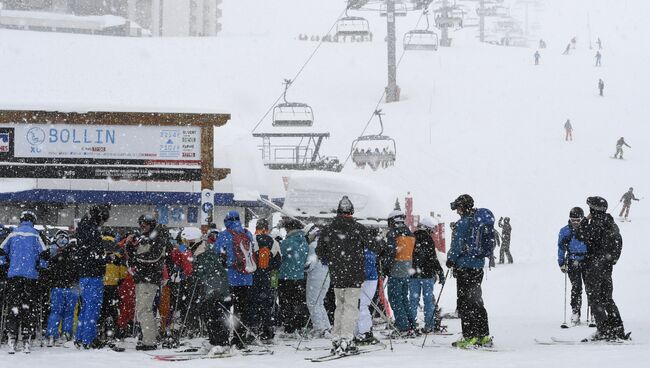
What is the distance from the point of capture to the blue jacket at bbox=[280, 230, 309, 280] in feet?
35.7

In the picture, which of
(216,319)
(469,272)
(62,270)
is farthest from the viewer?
(62,270)

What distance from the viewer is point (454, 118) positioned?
157 ft

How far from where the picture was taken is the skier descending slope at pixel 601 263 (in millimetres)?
9406

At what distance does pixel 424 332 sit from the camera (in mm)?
10984

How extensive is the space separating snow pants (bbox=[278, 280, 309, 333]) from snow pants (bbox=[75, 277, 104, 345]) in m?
2.61

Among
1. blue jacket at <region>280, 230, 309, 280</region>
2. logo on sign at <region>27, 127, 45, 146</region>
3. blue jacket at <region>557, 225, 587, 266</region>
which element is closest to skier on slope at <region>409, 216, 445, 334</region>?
blue jacket at <region>280, 230, 309, 280</region>

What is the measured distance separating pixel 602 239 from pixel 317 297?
12.5 ft

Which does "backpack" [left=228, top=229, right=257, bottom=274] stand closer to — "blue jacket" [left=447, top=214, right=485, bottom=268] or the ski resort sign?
"blue jacket" [left=447, top=214, right=485, bottom=268]

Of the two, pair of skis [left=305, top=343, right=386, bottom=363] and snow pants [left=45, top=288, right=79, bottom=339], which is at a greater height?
snow pants [left=45, top=288, right=79, bottom=339]

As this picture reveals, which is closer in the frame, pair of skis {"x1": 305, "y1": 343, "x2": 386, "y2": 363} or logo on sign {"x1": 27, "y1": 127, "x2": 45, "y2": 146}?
pair of skis {"x1": 305, "y1": 343, "x2": 386, "y2": 363}

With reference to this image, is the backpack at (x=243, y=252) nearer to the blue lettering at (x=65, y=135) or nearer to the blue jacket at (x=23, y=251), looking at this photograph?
the blue jacket at (x=23, y=251)

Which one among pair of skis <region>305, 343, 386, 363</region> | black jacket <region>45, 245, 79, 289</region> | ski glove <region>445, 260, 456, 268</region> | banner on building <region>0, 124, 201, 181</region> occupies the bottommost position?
pair of skis <region>305, 343, 386, 363</region>

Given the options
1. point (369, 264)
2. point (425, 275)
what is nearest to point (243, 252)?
point (369, 264)

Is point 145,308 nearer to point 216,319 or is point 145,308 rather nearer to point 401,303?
point 216,319
